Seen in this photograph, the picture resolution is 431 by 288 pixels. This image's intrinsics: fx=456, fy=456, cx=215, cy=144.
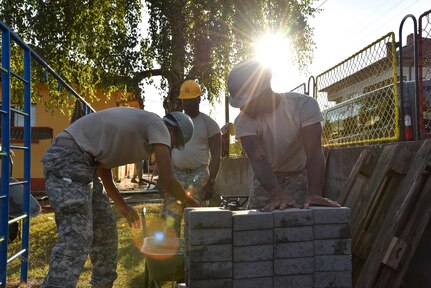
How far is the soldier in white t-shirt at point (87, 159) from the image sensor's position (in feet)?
9.59

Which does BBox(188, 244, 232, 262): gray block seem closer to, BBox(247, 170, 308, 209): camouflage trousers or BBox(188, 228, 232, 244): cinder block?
BBox(188, 228, 232, 244): cinder block

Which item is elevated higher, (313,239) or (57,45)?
(57,45)

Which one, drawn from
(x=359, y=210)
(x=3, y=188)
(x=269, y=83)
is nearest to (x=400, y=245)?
(x=359, y=210)

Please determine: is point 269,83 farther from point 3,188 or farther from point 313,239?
point 3,188

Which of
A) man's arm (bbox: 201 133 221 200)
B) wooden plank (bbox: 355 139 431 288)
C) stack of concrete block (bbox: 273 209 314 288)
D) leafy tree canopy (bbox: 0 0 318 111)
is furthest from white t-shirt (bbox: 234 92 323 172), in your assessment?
leafy tree canopy (bbox: 0 0 318 111)

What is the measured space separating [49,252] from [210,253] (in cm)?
471

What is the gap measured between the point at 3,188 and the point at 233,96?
2.42 m

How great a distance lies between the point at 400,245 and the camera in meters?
3.20

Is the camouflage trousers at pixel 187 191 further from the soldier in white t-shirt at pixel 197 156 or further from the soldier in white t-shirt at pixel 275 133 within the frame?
the soldier in white t-shirt at pixel 275 133

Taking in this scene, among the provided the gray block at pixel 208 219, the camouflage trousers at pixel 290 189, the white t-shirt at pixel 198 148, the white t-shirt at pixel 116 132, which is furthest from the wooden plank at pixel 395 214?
the white t-shirt at pixel 198 148

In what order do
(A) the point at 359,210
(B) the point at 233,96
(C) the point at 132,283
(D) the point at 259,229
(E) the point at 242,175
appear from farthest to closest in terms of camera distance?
(E) the point at 242,175, (C) the point at 132,283, (A) the point at 359,210, (B) the point at 233,96, (D) the point at 259,229

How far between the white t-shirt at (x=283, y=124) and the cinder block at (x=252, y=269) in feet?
3.70

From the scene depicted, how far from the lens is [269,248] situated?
7.23 feet

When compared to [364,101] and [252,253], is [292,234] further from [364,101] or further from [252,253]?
[364,101]
